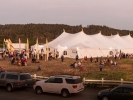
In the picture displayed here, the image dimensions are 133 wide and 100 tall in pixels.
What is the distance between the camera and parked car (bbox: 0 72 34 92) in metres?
17.4

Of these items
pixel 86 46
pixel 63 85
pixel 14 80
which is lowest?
pixel 63 85

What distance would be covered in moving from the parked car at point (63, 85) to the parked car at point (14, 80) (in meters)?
1.64

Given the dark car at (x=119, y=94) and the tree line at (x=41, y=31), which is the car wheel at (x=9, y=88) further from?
the tree line at (x=41, y=31)

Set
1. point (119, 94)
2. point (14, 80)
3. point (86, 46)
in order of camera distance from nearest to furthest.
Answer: point (119, 94) < point (14, 80) < point (86, 46)

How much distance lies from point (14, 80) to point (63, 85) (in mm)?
4524

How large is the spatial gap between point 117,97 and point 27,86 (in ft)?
26.2

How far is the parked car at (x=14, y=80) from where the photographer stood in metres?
17.4

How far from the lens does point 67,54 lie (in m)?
44.1

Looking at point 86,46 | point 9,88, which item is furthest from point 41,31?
point 9,88

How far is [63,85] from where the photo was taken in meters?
15.5

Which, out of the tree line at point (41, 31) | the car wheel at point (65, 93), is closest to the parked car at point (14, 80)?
the car wheel at point (65, 93)

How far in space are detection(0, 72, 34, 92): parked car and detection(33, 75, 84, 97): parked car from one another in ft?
5.37

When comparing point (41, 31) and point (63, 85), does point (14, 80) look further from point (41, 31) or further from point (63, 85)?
point (41, 31)

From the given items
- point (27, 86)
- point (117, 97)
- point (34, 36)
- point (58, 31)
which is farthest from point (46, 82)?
point (58, 31)
